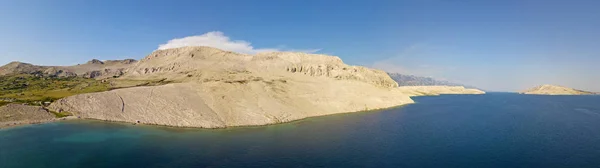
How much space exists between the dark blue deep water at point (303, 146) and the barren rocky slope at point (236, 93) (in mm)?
7767

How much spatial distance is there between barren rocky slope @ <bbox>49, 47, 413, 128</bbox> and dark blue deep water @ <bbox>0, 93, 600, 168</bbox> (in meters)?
7.77

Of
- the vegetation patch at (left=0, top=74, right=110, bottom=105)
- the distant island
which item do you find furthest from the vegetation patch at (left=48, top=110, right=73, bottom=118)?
the vegetation patch at (left=0, top=74, right=110, bottom=105)

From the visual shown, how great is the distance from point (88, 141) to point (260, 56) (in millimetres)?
104822

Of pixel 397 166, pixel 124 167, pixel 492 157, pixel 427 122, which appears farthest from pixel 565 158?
pixel 124 167

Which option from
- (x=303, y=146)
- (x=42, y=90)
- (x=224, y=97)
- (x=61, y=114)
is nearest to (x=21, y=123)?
(x=61, y=114)

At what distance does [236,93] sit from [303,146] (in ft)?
150

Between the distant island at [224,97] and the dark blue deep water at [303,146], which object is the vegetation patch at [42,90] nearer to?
the distant island at [224,97]

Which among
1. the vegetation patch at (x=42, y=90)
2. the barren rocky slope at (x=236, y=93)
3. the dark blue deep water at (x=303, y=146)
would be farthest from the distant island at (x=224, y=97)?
the dark blue deep water at (x=303, y=146)

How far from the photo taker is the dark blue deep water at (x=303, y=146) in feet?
142

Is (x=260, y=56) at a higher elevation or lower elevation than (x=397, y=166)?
higher

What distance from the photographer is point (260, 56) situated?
156125 mm

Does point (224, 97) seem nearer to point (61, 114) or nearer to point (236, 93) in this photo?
point (236, 93)

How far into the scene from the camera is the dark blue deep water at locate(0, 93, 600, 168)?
43.2 metres

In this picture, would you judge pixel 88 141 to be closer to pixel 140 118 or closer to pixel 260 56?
pixel 140 118
